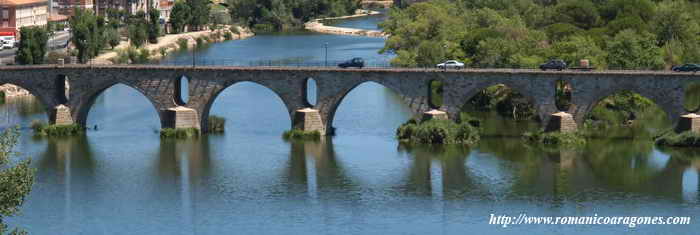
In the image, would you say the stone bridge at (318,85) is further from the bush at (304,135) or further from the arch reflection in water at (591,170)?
the arch reflection in water at (591,170)

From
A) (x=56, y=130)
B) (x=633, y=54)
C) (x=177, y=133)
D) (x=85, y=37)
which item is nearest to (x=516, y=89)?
(x=633, y=54)

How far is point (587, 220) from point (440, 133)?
1057 inches

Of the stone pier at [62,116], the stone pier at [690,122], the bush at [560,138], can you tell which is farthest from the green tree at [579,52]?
the stone pier at [62,116]

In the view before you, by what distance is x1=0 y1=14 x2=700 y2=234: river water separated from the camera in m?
94.9

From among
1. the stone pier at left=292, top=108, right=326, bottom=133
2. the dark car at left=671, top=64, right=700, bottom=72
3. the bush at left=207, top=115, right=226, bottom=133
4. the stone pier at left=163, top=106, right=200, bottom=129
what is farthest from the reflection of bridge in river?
the dark car at left=671, top=64, right=700, bottom=72

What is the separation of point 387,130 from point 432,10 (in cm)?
5340

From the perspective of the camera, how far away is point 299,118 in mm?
125000

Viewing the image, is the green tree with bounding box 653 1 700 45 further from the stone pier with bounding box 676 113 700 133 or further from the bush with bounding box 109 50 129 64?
the bush with bounding box 109 50 129 64

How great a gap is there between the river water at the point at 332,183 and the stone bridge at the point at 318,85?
2.83 m

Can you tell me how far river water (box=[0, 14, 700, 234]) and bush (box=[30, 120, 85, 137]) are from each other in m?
1.05

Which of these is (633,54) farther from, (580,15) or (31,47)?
(31,47)

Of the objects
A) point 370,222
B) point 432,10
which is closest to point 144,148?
point 370,222

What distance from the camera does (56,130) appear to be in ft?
420

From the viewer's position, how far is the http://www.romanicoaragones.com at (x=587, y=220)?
94.0m
